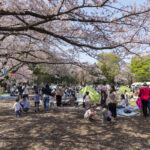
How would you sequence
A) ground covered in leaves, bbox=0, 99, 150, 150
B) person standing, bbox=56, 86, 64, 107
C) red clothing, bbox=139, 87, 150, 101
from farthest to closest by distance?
person standing, bbox=56, 86, 64, 107
red clothing, bbox=139, 87, 150, 101
ground covered in leaves, bbox=0, 99, 150, 150

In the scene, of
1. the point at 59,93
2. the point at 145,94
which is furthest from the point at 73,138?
the point at 59,93

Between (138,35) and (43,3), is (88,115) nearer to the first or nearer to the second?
(138,35)

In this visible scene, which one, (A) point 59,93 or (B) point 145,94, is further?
(A) point 59,93

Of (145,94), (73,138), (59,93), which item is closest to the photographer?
(73,138)

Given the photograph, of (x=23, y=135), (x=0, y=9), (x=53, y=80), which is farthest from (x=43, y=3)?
(x=53, y=80)

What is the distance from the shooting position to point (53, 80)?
43.2 metres

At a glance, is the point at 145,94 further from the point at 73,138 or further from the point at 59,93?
the point at 59,93

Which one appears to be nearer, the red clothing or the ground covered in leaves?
the ground covered in leaves

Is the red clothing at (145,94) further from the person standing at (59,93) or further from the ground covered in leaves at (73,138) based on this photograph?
the person standing at (59,93)

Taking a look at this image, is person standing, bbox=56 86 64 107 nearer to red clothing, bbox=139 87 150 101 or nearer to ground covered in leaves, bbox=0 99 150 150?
Answer: ground covered in leaves, bbox=0 99 150 150

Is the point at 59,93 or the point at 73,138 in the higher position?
the point at 59,93

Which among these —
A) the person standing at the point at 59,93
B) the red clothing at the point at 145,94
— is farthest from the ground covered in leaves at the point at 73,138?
the person standing at the point at 59,93

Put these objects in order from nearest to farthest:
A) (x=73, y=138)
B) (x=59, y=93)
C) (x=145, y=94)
A: (x=73, y=138), (x=145, y=94), (x=59, y=93)

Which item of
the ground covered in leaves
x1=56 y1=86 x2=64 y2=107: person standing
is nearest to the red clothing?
the ground covered in leaves
